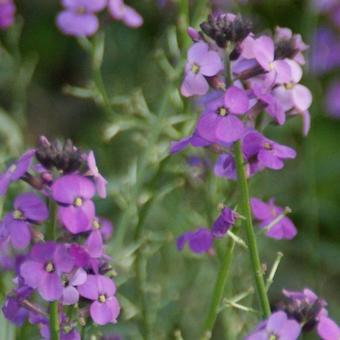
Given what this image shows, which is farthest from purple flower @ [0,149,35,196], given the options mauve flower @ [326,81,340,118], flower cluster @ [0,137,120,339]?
mauve flower @ [326,81,340,118]

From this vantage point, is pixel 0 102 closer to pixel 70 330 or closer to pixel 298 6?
pixel 298 6

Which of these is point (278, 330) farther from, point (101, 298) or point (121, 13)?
point (121, 13)

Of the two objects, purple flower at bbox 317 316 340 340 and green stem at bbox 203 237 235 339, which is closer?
purple flower at bbox 317 316 340 340

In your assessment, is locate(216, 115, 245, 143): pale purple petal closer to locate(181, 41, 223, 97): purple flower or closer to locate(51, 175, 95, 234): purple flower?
locate(181, 41, 223, 97): purple flower

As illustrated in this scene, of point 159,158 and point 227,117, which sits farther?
point 159,158

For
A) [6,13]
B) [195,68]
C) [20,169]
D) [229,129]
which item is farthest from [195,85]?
[6,13]

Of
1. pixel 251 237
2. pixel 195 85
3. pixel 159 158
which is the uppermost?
pixel 195 85

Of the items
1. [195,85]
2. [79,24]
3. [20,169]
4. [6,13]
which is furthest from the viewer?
[6,13]

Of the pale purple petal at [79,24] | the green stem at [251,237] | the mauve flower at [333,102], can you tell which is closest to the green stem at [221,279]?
the green stem at [251,237]
